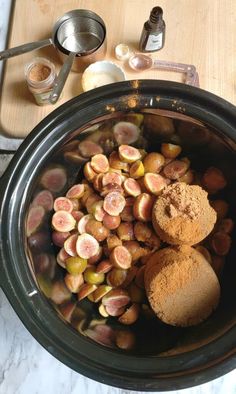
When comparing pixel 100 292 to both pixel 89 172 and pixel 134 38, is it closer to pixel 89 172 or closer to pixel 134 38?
pixel 89 172

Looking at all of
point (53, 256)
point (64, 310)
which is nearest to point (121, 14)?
point (53, 256)

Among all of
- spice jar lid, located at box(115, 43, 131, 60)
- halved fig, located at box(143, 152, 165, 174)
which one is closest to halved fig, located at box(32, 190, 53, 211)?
halved fig, located at box(143, 152, 165, 174)

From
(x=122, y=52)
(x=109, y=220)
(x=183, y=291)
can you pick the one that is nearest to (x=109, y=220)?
(x=109, y=220)

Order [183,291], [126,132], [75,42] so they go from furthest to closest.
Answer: [75,42] → [126,132] → [183,291]

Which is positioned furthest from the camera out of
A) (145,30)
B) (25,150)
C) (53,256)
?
(145,30)

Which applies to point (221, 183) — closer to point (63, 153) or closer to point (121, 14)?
point (63, 153)

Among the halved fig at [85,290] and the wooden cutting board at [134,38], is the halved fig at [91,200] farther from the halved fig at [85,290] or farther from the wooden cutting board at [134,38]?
the wooden cutting board at [134,38]

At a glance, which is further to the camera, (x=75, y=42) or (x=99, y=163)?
(x=75, y=42)

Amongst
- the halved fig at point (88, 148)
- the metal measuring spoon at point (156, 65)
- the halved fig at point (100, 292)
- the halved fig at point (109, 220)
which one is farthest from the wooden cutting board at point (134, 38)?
the halved fig at point (100, 292)
